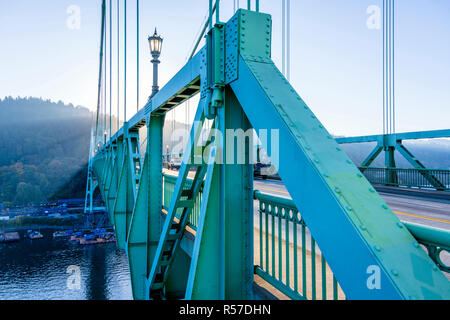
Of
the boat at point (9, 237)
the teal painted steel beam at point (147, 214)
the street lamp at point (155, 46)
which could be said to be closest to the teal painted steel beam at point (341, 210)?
the teal painted steel beam at point (147, 214)

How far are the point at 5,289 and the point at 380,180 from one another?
33.5 m

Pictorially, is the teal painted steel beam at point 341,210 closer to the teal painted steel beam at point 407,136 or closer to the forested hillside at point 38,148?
the teal painted steel beam at point 407,136

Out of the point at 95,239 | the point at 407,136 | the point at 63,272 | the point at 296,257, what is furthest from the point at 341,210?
the point at 95,239

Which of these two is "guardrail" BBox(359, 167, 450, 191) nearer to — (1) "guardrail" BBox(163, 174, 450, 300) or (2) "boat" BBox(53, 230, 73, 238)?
(1) "guardrail" BBox(163, 174, 450, 300)

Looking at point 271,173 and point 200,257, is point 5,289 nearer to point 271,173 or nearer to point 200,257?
point 271,173

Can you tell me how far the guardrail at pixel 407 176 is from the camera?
1178cm

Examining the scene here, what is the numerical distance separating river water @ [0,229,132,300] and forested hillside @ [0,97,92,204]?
4578 cm

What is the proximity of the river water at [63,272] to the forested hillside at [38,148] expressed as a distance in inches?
1802

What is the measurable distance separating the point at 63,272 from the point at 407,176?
33.4 metres

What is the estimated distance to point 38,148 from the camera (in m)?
104

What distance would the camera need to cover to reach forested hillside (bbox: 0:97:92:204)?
269 feet

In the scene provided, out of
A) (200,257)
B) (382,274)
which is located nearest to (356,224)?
(382,274)

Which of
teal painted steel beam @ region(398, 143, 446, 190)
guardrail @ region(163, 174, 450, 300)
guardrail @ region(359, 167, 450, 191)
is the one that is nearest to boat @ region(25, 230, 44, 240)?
guardrail @ region(359, 167, 450, 191)

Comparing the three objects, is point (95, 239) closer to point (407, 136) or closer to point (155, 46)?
point (155, 46)
